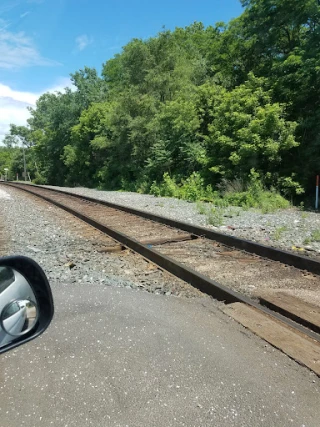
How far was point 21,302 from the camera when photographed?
1578 mm

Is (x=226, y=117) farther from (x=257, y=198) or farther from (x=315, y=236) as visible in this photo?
(x=315, y=236)

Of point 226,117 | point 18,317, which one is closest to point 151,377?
point 18,317

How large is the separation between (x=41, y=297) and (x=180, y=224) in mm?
7633

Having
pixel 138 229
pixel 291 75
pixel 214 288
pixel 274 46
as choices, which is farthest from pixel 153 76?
pixel 214 288

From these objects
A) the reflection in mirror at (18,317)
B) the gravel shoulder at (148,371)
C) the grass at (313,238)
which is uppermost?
the reflection in mirror at (18,317)

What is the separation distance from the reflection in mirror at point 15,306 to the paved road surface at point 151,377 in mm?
999

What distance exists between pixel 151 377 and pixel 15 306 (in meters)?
1.52

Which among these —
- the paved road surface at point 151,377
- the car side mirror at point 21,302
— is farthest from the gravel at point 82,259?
the car side mirror at point 21,302

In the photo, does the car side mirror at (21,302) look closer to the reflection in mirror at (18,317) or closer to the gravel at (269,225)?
the reflection in mirror at (18,317)

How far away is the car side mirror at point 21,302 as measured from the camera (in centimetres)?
147

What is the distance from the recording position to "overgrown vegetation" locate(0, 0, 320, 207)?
49.2 ft

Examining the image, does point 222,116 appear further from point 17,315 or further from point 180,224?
point 17,315

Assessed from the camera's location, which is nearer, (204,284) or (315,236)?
(204,284)

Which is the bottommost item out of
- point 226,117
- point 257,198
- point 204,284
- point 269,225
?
point 269,225
